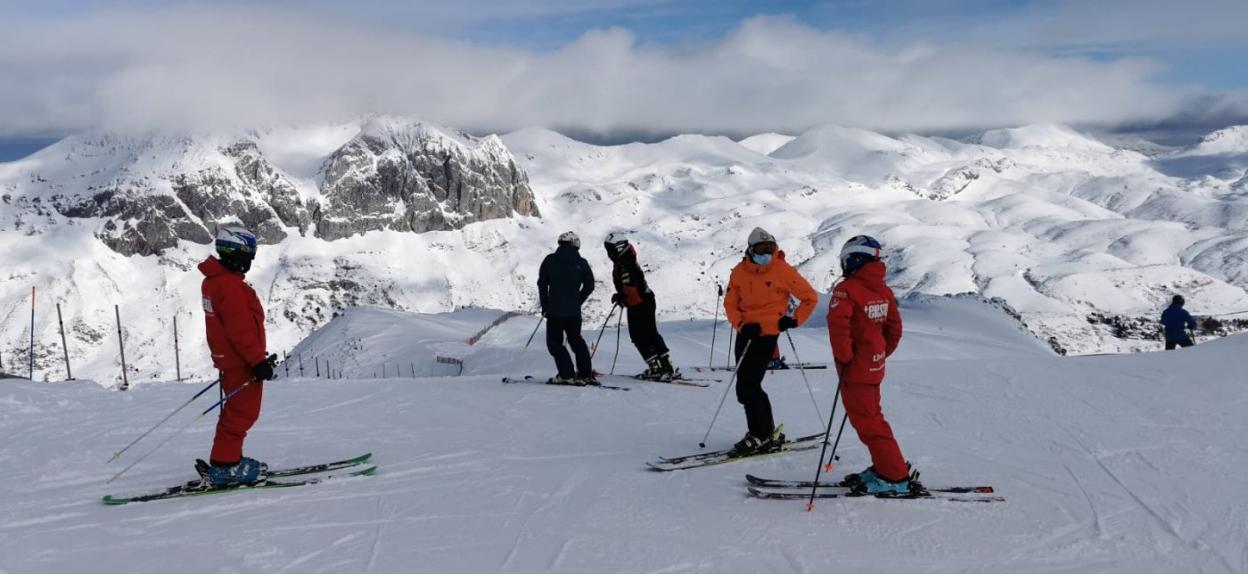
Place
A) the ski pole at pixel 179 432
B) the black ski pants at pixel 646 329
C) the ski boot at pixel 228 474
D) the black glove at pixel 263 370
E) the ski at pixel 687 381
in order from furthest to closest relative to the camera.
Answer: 1. the black ski pants at pixel 646 329
2. the ski at pixel 687 381
3. the ski boot at pixel 228 474
4. the ski pole at pixel 179 432
5. the black glove at pixel 263 370

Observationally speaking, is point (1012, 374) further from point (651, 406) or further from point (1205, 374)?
point (651, 406)

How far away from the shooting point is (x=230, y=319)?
7.26 metres

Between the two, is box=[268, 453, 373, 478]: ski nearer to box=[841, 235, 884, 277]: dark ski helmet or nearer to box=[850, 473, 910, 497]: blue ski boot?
box=[850, 473, 910, 497]: blue ski boot

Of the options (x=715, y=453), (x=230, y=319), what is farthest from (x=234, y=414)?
(x=715, y=453)

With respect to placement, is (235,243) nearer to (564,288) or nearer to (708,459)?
(708,459)

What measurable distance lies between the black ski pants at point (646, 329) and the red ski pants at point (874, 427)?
6912mm

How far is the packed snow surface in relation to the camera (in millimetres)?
5910

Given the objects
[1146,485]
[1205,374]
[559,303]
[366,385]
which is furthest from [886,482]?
[366,385]

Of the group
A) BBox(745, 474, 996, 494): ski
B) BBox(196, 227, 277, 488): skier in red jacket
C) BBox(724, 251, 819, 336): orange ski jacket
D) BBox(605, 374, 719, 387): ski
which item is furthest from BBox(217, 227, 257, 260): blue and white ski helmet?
BBox(605, 374, 719, 387): ski

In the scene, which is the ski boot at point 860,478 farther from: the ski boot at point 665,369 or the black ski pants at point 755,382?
the ski boot at point 665,369

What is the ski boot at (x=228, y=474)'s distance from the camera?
755 cm

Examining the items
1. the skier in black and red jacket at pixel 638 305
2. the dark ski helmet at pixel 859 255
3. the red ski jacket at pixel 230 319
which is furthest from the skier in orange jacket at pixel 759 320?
the skier in black and red jacket at pixel 638 305

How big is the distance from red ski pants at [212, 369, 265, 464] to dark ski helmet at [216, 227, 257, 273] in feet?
3.20

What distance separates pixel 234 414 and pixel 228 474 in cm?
58
